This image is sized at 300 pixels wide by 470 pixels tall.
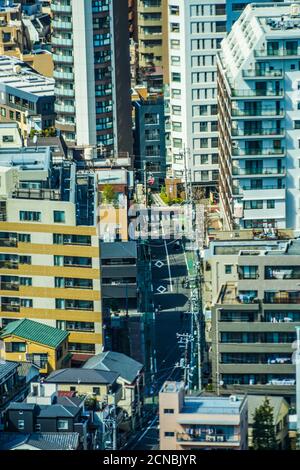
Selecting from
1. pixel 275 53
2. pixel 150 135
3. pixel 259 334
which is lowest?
pixel 259 334

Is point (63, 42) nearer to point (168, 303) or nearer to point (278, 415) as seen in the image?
point (168, 303)

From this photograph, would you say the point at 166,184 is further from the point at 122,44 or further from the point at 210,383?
the point at 210,383

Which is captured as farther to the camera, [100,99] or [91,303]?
[100,99]

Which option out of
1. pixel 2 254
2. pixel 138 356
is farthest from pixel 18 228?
pixel 138 356

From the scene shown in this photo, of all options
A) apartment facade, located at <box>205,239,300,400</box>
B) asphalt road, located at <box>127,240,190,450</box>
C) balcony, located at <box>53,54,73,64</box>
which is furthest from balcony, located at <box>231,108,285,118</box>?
balcony, located at <box>53,54,73,64</box>

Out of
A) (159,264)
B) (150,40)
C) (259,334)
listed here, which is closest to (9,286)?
(259,334)

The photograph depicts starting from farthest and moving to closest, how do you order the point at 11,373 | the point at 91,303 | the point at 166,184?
1. the point at 166,184
2. the point at 91,303
3. the point at 11,373
